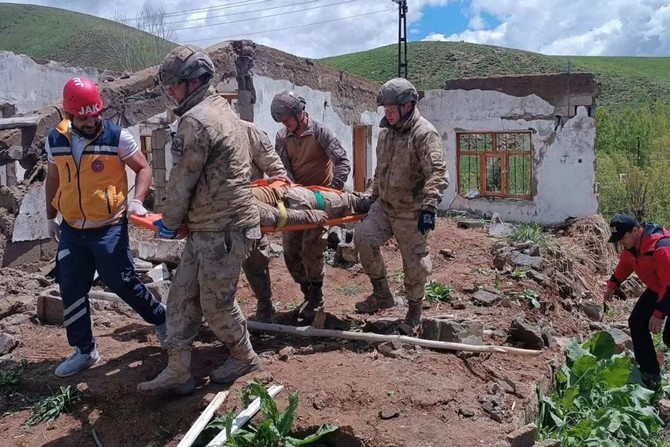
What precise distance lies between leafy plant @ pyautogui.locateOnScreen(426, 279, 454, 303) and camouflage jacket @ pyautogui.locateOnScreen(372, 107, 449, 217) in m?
1.86

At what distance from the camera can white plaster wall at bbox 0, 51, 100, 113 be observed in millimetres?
16797

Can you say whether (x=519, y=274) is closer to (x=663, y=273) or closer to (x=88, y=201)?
(x=663, y=273)

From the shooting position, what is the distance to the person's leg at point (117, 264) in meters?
4.19

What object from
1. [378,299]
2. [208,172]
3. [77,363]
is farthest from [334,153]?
[77,363]

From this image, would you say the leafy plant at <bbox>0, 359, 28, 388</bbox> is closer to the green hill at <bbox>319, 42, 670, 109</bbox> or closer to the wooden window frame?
the wooden window frame

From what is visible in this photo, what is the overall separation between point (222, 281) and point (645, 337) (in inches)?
153

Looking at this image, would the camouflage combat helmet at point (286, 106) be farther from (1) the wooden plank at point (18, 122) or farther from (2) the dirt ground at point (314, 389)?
(1) the wooden plank at point (18, 122)

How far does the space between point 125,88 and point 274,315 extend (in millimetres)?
4825

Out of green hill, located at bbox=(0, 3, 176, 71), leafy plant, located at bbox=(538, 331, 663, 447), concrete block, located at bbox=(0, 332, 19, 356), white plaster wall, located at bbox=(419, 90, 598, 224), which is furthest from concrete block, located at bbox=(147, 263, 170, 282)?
green hill, located at bbox=(0, 3, 176, 71)

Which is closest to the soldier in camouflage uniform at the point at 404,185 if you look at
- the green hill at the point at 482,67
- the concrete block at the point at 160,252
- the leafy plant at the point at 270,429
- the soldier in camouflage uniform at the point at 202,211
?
the soldier in camouflage uniform at the point at 202,211

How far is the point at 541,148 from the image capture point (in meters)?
13.9

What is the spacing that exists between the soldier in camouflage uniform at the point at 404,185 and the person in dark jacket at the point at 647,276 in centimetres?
176

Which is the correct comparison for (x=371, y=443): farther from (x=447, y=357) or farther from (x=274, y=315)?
(x=274, y=315)

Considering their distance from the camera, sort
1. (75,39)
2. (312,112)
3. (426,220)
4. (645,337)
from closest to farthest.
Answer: (426,220)
(645,337)
(312,112)
(75,39)
